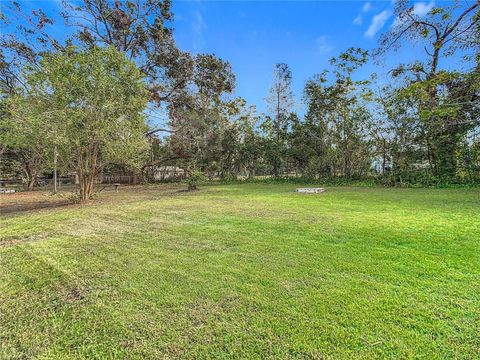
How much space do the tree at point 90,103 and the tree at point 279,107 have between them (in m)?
9.78

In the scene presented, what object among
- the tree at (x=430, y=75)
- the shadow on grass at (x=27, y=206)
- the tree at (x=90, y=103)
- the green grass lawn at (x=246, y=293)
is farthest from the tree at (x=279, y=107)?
the green grass lawn at (x=246, y=293)

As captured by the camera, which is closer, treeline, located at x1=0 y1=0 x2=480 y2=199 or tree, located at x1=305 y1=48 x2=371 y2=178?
treeline, located at x1=0 y1=0 x2=480 y2=199

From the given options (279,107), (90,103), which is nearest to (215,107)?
(279,107)

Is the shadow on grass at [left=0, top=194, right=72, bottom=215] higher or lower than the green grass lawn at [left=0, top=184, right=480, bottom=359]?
higher

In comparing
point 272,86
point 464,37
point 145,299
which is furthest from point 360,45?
point 145,299

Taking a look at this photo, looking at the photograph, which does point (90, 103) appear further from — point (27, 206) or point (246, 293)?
point (246, 293)

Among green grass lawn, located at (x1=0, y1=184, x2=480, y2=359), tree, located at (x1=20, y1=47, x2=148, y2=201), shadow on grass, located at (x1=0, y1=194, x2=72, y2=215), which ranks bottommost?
green grass lawn, located at (x1=0, y1=184, x2=480, y2=359)

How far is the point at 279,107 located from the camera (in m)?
16.1

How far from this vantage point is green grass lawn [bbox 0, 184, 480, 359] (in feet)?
4.67

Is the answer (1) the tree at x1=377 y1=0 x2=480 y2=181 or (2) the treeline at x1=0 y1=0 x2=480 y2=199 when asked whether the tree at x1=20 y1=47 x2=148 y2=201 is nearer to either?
(2) the treeline at x1=0 y1=0 x2=480 y2=199

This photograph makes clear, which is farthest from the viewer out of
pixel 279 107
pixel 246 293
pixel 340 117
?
pixel 279 107

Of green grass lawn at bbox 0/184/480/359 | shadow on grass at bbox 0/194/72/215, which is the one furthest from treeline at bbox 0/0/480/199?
green grass lawn at bbox 0/184/480/359

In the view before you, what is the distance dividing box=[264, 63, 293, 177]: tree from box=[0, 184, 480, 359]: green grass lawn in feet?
40.9

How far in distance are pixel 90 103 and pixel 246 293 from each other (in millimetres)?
6998
